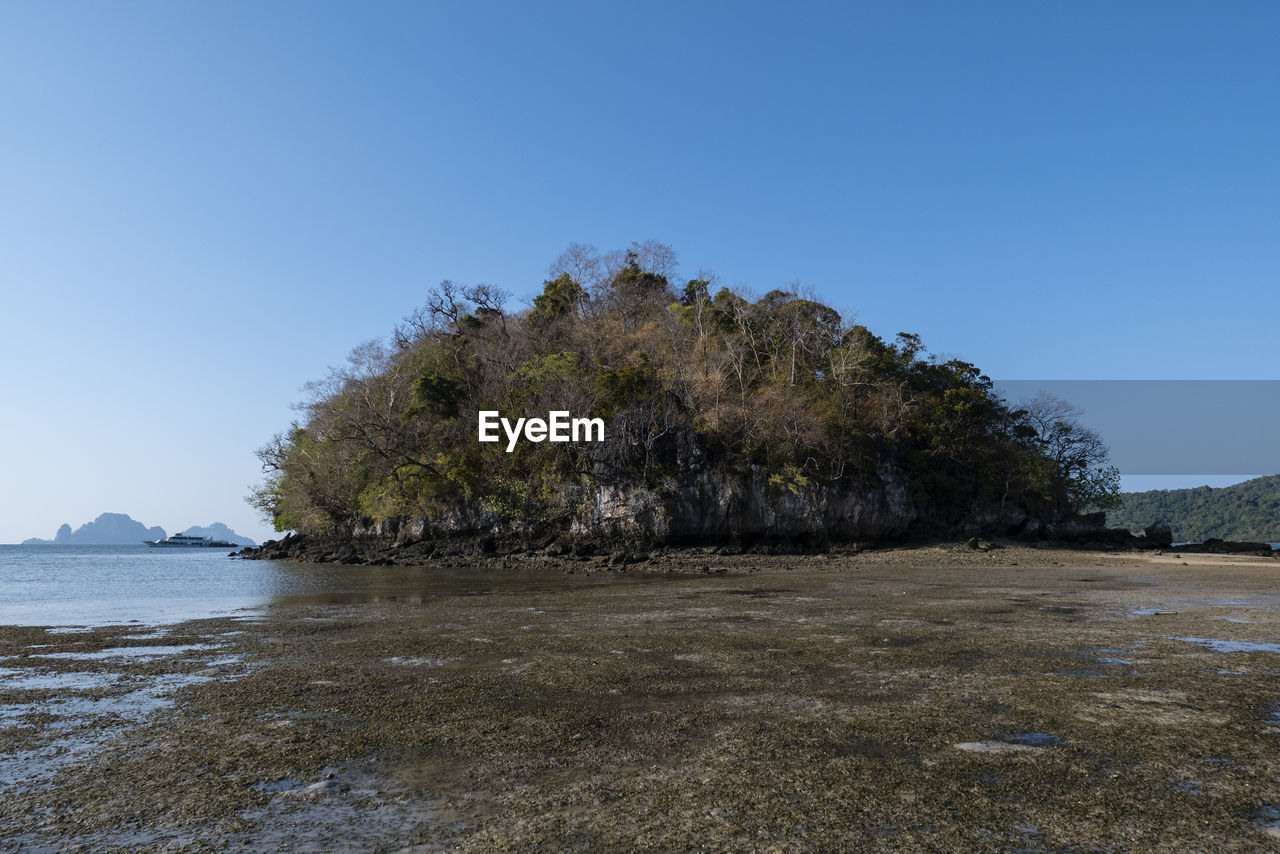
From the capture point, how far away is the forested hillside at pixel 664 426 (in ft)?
136

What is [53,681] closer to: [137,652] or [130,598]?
[137,652]

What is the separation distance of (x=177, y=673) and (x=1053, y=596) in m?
18.1

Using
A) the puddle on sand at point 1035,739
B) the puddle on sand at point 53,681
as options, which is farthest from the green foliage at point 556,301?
the puddle on sand at point 1035,739

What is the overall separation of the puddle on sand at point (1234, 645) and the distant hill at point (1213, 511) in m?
92.9

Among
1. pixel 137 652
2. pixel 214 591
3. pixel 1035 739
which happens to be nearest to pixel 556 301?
pixel 214 591

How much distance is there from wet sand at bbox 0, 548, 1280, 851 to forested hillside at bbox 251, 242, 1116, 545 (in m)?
28.6

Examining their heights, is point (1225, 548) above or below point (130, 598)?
below

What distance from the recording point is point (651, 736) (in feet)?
19.4

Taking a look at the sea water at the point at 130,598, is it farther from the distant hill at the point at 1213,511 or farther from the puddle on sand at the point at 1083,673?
the distant hill at the point at 1213,511

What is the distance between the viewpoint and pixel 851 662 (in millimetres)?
8992

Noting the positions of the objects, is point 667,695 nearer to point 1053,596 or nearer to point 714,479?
point 1053,596

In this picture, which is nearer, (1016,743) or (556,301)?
(1016,743)

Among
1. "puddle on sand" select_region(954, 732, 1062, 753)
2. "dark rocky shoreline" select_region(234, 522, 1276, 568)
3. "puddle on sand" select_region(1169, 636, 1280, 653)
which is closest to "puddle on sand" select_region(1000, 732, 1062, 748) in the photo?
"puddle on sand" select_region(954, 732, 1062, 753)

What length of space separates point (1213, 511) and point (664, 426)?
327 feet
